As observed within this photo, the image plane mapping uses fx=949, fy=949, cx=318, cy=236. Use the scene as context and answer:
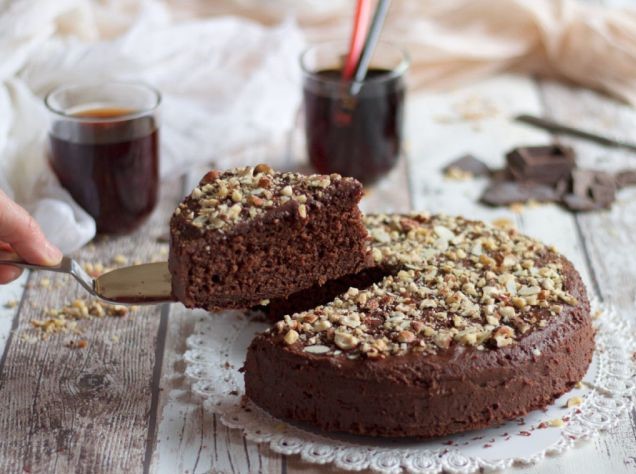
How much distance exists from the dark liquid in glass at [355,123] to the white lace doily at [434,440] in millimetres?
1127

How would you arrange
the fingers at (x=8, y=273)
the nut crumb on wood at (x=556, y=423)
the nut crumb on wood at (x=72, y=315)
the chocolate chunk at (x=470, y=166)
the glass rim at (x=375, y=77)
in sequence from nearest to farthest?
the nut crumb on wood at (x=556, y=423), the fingers at (x=8, y=273), the nut crumb on wood at (x=72, y=315), the glass rim at (x=375, y=77), the chocolate chunk at (x=470, y=166)

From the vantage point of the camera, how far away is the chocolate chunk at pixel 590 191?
11.5 feet

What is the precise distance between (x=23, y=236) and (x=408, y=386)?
106 cm

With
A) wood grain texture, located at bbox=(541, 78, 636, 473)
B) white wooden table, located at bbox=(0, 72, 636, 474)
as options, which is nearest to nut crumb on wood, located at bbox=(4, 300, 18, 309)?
white wooden table, located at bbox=(0, 72, 636, 474)

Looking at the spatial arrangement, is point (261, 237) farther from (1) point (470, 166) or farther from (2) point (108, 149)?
(1) point (470, 166)

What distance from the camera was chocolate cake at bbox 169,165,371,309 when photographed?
2.35 metres

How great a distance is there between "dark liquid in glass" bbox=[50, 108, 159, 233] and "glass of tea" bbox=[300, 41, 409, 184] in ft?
2.10

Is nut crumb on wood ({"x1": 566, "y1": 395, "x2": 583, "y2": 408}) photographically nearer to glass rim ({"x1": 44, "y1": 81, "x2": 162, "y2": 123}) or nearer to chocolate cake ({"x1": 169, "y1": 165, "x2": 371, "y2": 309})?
chocolate cake ({"x1": 169, "y1": 165, "x2": 371, "y2": 309})

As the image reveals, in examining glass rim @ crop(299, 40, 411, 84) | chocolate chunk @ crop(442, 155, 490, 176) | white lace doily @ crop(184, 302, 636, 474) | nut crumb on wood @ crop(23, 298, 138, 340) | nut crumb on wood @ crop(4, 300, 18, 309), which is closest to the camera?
white lace doily @ crop(184, 302, 636, 474)

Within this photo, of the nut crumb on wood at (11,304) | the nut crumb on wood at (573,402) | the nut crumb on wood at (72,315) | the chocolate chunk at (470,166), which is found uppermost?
the nut crumb on wood at (573,402)

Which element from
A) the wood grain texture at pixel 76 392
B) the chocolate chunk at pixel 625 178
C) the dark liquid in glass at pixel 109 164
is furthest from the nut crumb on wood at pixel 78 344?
the chocolate chunk at pixel 625 178

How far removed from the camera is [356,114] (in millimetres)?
3486

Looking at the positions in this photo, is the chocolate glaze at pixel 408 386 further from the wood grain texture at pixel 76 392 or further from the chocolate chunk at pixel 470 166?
the chocolate chunk at pixel 470 166

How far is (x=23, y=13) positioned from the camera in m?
3.41
